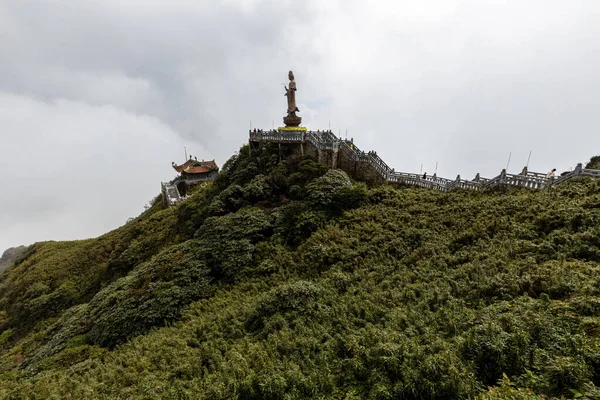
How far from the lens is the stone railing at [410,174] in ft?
49.8

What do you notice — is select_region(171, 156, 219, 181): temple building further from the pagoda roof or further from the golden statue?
the golden statue

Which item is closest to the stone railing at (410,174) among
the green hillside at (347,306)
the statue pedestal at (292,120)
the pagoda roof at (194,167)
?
the green hillside at (347,306)

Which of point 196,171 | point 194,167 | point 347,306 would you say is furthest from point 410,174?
point 194,167

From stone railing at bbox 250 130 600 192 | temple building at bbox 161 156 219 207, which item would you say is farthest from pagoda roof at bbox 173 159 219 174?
stone railing at bbox 250 130 600 192

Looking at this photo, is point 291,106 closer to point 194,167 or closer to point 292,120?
point 292,120

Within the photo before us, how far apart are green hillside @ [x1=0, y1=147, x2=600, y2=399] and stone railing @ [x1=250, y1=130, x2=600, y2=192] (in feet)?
3.05

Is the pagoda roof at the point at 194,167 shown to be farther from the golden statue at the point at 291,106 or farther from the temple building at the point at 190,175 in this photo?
the golden statue at the point at 291,106

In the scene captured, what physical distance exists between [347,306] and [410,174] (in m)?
13.8

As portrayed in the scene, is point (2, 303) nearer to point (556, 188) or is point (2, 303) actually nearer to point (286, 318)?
point (286, 318)

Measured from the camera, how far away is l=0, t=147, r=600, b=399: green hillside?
6.29 meters

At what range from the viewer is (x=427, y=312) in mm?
8883

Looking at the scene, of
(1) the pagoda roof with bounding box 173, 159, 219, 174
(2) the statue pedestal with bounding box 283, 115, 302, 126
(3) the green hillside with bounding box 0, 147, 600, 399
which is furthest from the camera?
(1) the pagoda roof with bounding box 173, 159, 219, 174

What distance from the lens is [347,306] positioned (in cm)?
1072

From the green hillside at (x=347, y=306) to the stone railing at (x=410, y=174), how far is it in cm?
93
